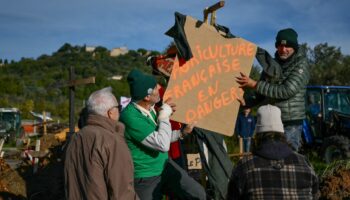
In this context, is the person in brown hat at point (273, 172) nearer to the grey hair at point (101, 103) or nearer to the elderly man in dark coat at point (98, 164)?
the elderly man in dark coat at point (98, 164)

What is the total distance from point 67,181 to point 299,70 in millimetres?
1984

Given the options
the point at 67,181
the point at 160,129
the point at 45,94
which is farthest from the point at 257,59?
the point at 45,94

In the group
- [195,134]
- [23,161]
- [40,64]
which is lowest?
[23,161]

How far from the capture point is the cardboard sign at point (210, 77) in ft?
14.4

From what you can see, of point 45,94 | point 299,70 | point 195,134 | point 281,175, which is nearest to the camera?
point 281,175

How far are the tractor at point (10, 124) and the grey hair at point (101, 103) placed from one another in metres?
25.7

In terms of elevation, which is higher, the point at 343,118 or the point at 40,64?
the point at 40,64

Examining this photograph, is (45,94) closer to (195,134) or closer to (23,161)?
(23,161)

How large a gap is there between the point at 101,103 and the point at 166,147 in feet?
2.48

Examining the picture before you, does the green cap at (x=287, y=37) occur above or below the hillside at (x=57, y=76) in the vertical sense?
below

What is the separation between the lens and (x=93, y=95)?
146 inches

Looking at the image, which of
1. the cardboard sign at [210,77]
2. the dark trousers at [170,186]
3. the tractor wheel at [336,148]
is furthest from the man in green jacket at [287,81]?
the tractor wheel at [336,148]

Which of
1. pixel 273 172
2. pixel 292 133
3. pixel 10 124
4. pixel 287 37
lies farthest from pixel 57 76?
pixel 273 172

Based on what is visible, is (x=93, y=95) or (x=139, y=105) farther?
(x=139, y=105)
